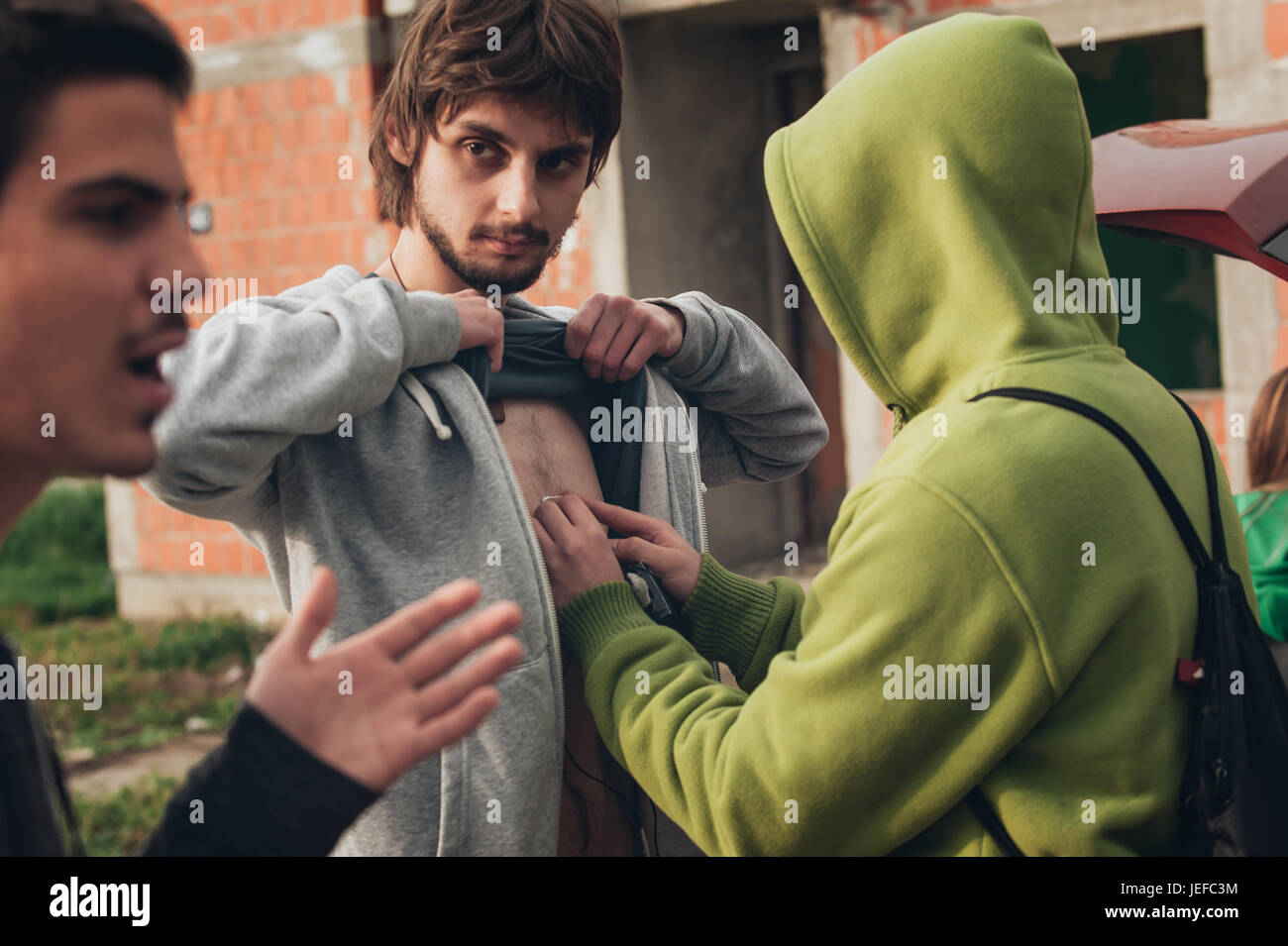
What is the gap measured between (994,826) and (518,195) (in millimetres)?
1219

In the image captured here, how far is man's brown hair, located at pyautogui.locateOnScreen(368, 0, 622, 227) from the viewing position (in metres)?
2.16

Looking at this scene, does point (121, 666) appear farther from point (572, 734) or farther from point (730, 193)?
point (572, 734)

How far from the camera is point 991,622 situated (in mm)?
1508

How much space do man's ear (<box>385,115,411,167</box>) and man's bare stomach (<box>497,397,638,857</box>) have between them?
52 cm

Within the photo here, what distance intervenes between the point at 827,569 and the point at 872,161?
0.55m

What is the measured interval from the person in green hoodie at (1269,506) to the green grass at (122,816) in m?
3.55

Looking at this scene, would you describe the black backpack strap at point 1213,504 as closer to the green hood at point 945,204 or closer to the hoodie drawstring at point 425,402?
the green hood at point 945,204

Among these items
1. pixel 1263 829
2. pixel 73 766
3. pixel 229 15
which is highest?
pixel 229 15

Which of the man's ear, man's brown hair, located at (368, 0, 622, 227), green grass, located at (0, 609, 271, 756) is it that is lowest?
green grass, located at (0, 609, 271, 756)

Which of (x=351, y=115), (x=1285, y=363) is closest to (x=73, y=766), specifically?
(x=351, y=115)

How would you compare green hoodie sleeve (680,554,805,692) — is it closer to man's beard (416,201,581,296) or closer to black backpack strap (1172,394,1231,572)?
man's beard (416,201,581,296)

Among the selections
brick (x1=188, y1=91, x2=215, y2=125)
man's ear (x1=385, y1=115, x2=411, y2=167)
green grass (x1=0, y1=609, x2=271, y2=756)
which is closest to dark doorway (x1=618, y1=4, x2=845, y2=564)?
brick (x1=188, y1=91, x2=215, y2=125)

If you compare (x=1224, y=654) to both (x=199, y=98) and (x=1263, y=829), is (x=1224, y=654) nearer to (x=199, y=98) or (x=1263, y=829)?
(x=1263, y=829)

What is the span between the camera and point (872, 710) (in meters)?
1.55
